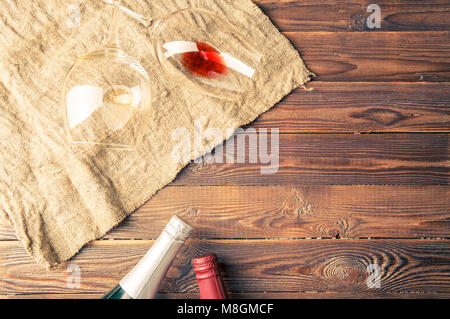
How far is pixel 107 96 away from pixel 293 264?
0.36 metres

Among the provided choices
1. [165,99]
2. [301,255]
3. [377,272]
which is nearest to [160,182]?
[165,99]

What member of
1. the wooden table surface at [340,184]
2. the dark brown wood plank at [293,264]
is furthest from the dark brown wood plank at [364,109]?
the dark brown wood plank at [293,264]

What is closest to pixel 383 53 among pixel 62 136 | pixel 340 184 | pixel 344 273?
pixel 340 184

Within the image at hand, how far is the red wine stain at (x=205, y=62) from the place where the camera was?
1.27ft

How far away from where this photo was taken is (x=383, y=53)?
62cm

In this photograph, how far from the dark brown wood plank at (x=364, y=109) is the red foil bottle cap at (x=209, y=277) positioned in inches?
8.7

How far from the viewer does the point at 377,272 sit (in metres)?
0.61

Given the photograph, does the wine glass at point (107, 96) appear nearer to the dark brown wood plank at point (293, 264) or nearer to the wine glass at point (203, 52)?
the wine glass at point (203, 52)

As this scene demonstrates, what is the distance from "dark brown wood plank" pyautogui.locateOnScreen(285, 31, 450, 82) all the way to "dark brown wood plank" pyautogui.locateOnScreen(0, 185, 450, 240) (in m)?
0.17

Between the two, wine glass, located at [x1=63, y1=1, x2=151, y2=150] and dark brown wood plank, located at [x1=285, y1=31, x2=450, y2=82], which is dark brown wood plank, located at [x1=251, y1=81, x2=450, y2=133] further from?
wine glass, located at [x1=63, y1=1, x2=151, y2=150]

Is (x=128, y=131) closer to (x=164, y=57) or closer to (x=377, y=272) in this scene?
(x=164, y=57)

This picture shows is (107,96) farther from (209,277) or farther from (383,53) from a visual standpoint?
(383,53)

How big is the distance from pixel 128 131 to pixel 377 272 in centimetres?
42
